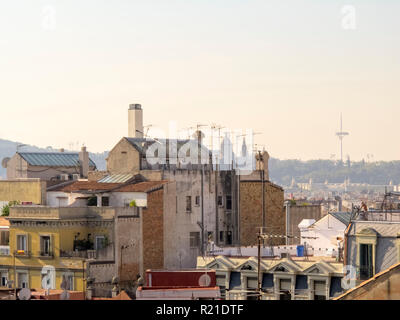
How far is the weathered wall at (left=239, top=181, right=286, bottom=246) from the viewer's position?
216ft

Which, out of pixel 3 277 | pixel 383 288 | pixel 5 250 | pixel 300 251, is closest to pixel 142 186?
pixel 5 250

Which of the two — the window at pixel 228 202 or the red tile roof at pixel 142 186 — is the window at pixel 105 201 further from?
the window at pixel 228 202

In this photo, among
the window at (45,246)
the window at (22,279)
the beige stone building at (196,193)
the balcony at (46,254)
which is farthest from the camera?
the beige stone building at (196,193)

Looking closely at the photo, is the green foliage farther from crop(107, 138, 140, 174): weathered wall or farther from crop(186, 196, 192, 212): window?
crop(186, 196, 192, 212): window

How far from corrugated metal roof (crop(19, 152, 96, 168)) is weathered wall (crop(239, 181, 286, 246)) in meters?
18.0

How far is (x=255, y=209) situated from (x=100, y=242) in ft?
44.9

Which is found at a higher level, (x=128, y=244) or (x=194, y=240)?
(x=128, y=244)

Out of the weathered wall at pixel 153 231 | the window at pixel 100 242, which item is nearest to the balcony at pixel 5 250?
the window at pixel 100 242

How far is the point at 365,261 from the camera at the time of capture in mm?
42438

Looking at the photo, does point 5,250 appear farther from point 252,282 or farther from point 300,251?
point 252,282

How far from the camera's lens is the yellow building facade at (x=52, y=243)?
55125 millimetres

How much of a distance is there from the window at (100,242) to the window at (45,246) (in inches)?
99.7
